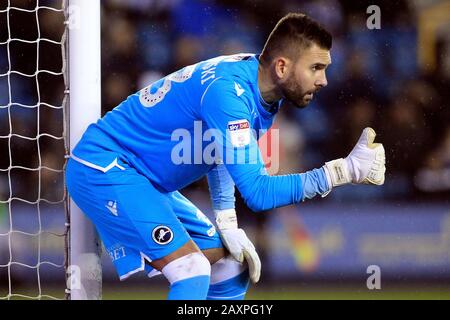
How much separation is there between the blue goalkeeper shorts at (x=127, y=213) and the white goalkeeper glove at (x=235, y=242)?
222mm

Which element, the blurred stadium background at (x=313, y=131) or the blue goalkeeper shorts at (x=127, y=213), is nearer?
the blue goalkeeper shorts at (x=127, y=213)

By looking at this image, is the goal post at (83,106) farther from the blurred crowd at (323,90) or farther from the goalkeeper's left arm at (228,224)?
the blurred crowd at (323,90)

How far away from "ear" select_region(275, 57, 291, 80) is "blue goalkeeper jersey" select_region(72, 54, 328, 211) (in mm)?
69

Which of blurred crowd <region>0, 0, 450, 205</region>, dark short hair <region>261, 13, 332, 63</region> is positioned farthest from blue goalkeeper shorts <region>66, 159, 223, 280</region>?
blurred crowd <region>0, 0, 450, 205</region>

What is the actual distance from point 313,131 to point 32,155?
4.90 feet

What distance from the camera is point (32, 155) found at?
480 centimetres

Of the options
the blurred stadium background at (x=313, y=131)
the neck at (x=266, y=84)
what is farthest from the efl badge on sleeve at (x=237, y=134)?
the blurred stadium background at (x=313, y=131)

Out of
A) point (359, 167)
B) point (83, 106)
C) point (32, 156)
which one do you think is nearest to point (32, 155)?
point (32, 156)

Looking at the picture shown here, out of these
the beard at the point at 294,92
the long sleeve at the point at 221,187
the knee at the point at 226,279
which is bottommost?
the knee at the point at 226,279

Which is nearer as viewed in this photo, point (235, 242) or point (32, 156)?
point (235, 242)

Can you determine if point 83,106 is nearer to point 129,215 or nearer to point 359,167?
point 129,215

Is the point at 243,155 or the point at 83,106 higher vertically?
the point at 83,106

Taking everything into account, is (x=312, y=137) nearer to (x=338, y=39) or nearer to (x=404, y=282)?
(x=338, y=39)

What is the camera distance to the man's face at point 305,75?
2.94 meters
